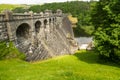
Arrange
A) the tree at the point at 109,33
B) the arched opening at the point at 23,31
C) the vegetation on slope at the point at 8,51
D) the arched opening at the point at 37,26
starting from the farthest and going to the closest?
the arched opening at the point at 37,26, the arched opening at the point at 23,31, the tree at the point at 109,33, the vegetation on slope at the point at 8,51

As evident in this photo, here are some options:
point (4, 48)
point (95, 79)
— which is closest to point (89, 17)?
Result: point (4, 48)

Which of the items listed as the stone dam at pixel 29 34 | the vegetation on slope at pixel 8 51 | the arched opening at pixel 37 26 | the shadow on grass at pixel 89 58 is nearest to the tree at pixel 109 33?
the shadow on grass at pixel 89 58

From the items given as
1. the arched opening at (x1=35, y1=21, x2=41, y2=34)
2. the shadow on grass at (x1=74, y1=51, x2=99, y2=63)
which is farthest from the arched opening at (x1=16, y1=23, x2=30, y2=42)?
the shadow on grass at (x1=74, y1=51, x2=99, y2=63)

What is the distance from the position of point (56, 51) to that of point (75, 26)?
9853 centimetres

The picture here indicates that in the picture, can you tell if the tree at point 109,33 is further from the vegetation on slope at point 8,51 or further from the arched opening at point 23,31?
the arched opening at point 23,31

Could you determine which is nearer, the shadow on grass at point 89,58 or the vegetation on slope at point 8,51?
the vegetation on slope at point 8,51

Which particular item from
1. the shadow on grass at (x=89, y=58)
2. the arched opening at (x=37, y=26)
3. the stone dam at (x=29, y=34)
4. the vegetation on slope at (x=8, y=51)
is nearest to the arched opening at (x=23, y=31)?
the stone dam at (x=29, y=34)

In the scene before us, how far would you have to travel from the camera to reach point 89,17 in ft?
175

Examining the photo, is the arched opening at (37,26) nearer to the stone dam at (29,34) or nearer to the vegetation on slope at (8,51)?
the stone dam at (29,34)

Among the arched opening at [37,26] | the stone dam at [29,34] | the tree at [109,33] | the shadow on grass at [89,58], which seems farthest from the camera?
the arched opening at [37,26]

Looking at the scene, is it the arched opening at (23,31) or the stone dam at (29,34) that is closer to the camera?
the stone dam at (29,34)

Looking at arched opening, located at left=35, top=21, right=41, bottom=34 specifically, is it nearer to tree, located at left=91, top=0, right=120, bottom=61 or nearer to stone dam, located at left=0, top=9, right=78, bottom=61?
stone dam, located at left=0, top=9, right=78, bottom=61

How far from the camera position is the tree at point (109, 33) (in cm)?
4206

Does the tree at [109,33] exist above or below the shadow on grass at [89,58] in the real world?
above
